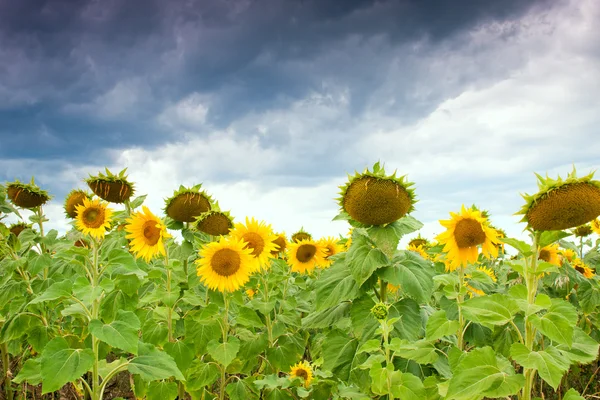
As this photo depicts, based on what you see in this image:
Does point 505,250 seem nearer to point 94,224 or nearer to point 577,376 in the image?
point 577,376

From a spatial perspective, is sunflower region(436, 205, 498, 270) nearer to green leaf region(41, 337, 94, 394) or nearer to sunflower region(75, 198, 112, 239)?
green leaf region(41, 337, 94, 394)

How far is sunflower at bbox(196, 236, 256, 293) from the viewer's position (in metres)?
3.99

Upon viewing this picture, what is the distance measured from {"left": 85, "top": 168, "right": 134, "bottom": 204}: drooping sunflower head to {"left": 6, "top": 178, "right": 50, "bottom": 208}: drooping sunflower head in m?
1.67

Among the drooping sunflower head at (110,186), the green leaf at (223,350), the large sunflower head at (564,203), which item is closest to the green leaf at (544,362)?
the large sunflower head at (564,203)

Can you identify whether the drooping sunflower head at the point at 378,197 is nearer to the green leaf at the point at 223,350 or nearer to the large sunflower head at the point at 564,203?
the large sunflower head at the point at 564,203

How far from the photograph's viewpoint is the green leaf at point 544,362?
2.41 meters

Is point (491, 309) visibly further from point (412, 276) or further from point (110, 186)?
point (110, 186)

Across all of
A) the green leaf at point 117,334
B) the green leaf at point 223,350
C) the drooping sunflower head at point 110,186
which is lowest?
the green leaf at point 223,350

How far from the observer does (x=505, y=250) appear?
6.91 meters

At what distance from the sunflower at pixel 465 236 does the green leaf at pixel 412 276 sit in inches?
15.4

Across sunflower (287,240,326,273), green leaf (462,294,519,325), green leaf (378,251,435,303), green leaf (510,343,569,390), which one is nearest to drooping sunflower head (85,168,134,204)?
sunflower (287,240,326,273)

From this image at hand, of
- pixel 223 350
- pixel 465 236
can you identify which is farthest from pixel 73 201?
pixel 465 236

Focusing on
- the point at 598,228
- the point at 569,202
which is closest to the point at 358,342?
the point at 569,202

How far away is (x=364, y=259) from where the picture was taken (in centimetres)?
341
